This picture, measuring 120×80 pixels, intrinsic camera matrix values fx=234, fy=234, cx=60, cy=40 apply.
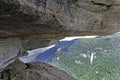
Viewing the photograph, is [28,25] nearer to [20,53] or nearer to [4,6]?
[4,6]

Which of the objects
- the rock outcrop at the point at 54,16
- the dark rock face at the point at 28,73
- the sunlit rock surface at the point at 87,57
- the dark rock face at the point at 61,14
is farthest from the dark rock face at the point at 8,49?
the sunlit rock surface at the point at 87,57

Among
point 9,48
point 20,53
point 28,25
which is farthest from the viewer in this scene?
point 20,53

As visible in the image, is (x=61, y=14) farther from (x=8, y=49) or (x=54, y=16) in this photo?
(x=8, y=49)

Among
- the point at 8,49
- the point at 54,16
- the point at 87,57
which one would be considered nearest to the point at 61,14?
the point at 54,16

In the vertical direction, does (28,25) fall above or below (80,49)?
above

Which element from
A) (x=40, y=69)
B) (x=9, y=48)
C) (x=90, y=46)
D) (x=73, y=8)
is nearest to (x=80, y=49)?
(x=90, y=46)

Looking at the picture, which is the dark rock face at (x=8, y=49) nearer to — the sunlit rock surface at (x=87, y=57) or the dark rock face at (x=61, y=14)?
the dark rock face at (x=61, y=14)
